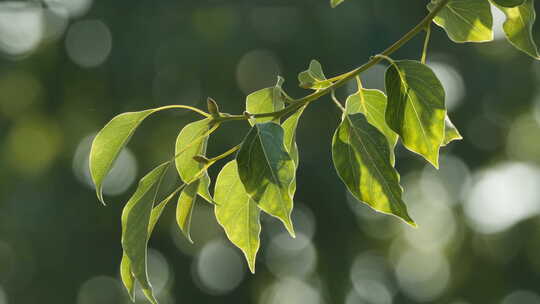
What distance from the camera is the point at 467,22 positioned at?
931mm

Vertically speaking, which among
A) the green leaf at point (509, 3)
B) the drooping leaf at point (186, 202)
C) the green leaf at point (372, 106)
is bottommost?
the drooping leaf at point (186, 202)

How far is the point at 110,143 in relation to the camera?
889 mm

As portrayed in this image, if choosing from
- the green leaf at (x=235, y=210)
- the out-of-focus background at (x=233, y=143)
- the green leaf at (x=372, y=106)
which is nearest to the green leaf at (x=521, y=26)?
the green leaf at (x=372, y=106)

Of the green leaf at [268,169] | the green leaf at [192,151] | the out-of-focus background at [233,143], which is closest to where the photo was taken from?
the green leaf at [268,169]

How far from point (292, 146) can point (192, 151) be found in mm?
93

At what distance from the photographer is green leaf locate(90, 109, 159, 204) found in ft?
2.88

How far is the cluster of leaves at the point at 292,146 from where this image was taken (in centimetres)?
74

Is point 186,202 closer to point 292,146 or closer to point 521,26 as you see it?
point 292,146

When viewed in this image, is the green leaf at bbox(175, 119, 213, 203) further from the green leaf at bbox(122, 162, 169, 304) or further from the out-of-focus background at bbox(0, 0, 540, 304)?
the out-of-focus background at bbox(0, 0, 540, 304)

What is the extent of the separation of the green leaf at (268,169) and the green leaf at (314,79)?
0.09 m

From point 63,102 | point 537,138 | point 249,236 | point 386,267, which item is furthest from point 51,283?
point 249,236

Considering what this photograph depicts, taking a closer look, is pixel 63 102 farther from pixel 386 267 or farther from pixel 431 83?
pixel 431 83

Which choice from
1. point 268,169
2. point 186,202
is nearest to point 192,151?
point 186,202

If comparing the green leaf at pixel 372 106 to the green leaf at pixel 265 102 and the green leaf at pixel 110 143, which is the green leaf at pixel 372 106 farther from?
the green leaf at pixel 110 143
